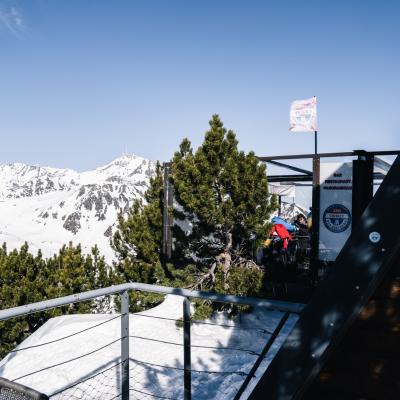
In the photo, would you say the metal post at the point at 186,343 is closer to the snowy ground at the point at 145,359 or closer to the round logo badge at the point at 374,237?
the snowy ground at the point at 145,359

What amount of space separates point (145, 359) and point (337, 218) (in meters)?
4.37

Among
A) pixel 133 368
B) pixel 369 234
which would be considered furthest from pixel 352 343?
pixel 133 368

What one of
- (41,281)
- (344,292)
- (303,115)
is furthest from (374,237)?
(41,281)

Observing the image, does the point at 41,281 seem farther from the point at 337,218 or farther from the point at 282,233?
the point at 337,218

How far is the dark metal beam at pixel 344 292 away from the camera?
1.19m

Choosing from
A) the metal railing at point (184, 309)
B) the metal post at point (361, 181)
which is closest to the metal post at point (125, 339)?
the metal railing at point (184, 309)

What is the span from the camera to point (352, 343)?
1.26 m

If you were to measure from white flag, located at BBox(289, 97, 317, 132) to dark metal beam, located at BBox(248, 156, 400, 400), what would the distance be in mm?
8564

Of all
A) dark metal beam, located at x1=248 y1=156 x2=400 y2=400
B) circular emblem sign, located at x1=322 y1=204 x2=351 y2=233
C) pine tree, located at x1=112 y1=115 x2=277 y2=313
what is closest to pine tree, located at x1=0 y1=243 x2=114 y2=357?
pine tree, located at x1=112 y1=115 x2=277 y2=313

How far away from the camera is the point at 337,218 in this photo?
24.5 ft

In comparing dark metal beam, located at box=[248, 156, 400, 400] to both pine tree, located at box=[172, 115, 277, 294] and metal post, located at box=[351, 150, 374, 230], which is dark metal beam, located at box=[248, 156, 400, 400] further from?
metal post, located at box=[351, 150, 374, 230]

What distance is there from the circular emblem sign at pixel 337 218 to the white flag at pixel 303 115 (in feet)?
8.46

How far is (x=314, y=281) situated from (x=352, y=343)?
6568 mm

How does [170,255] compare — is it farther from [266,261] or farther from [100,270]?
[100,270]
